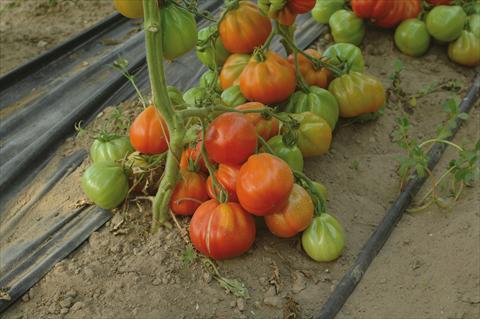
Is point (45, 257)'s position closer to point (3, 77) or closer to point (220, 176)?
point (220, 176)

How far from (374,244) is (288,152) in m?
0.54

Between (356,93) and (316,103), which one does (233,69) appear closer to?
(316,103)

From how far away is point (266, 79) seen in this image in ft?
9.09

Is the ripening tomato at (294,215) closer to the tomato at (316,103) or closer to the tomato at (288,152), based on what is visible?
the tomato at (288,152)

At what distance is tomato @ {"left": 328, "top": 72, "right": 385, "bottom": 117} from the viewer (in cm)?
308

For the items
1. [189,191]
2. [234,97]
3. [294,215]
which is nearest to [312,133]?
[234,97]

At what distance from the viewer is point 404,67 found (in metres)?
3.80

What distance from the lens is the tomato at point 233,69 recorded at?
9.80ft

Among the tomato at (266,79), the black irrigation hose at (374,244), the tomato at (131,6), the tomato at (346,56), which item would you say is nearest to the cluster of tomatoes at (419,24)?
the tomato at (346,56)

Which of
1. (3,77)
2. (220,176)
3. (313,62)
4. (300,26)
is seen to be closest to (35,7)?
(3,77)

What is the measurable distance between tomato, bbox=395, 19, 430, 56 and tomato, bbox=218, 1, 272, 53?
1210 millimetres

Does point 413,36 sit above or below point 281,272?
above

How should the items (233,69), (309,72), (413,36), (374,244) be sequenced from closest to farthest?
(374,244), (233,69), (309,72), (413,36)

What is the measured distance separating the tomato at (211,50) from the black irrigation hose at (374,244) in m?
1.14
